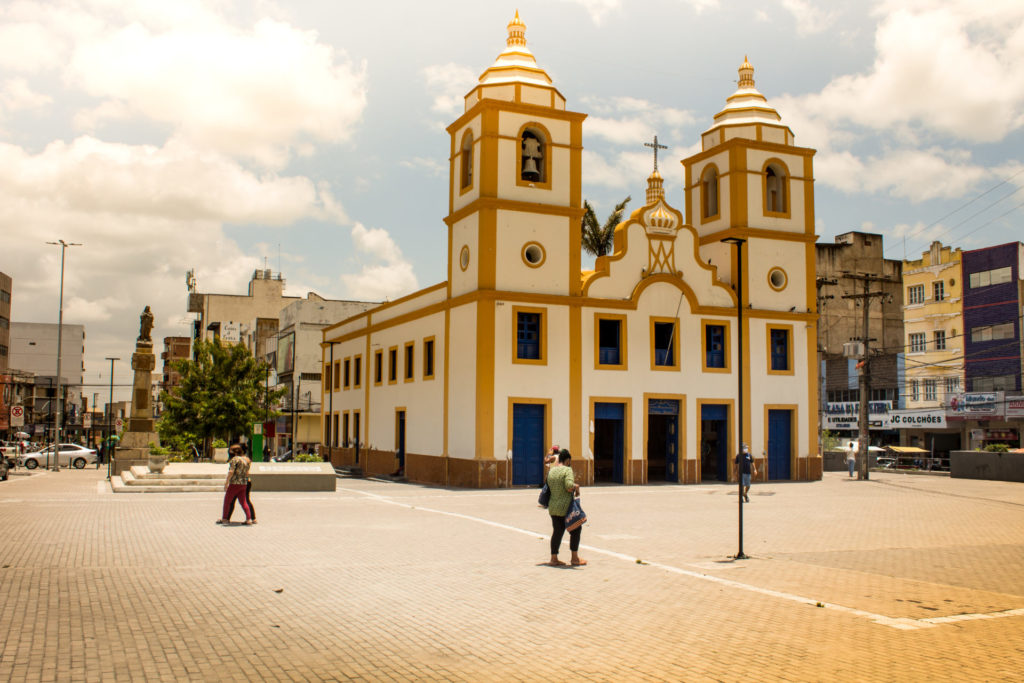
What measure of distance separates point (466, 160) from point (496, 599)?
2469 centimetres

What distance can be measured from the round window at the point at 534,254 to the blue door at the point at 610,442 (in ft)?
17.3

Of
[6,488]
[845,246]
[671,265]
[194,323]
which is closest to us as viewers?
[6,488]

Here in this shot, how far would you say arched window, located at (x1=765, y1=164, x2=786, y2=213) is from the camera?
1398 inches

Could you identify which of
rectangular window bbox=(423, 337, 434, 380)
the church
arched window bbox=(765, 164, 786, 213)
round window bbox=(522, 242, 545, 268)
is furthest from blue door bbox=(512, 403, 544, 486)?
arched window bbox=(765, 164, 786, 213)

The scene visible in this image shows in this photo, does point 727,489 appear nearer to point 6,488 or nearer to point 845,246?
point 6,488

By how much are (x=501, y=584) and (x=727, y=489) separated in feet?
65.1

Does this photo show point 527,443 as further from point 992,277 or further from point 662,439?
point 992,277

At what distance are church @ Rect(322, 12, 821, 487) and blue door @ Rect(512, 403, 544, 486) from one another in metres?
0.06

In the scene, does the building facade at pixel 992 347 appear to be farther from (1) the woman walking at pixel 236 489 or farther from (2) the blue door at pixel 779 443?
(1) the woman walking at pixel 236 489

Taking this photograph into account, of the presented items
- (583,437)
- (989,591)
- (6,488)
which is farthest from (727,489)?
(6,488)

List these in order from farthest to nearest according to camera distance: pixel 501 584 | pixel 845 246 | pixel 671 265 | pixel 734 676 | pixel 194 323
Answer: pixel 194 323, pixel 845 246, pixel 671 265, pixel 501 584, pixel 734 676

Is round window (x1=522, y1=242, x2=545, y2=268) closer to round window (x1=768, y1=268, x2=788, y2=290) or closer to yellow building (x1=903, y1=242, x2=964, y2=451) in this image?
round window (x1=768, y1=268, x2=788, y2=290)

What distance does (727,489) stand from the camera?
29.1 meters

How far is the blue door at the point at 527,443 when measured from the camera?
96.7 ft
